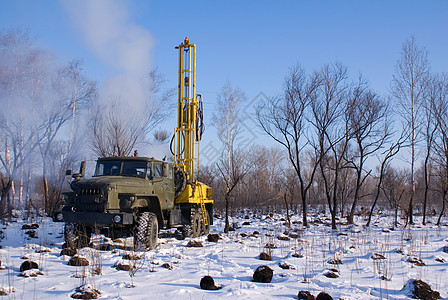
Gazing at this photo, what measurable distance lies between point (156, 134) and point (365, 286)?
20.9m

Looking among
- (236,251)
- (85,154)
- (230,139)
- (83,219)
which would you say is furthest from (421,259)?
(85,154)

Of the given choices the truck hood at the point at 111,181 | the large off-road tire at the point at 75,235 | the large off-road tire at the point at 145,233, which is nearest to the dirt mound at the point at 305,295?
the large off-road tire at the point at 145,233

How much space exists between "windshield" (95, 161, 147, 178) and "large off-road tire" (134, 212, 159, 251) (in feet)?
4.25

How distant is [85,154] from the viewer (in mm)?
23297

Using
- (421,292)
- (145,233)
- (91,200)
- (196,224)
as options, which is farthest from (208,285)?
(196,224)

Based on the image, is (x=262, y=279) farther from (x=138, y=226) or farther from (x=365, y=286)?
(x=138, y=226)

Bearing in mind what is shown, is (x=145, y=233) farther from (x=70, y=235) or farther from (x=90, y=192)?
(x=70, y=235)

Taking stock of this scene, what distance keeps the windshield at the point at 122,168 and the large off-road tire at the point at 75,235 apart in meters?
1.62

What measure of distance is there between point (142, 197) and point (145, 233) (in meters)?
1.08

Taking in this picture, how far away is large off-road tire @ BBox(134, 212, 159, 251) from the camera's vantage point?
8531 mm

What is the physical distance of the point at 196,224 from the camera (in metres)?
12.4

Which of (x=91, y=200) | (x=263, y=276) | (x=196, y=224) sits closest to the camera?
(x=263, y=276)

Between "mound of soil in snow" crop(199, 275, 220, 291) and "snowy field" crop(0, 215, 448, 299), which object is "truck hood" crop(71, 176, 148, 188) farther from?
"mound of soil in snow" crop(199, 275, 220, 291)

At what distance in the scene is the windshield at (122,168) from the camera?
32.0 ft
